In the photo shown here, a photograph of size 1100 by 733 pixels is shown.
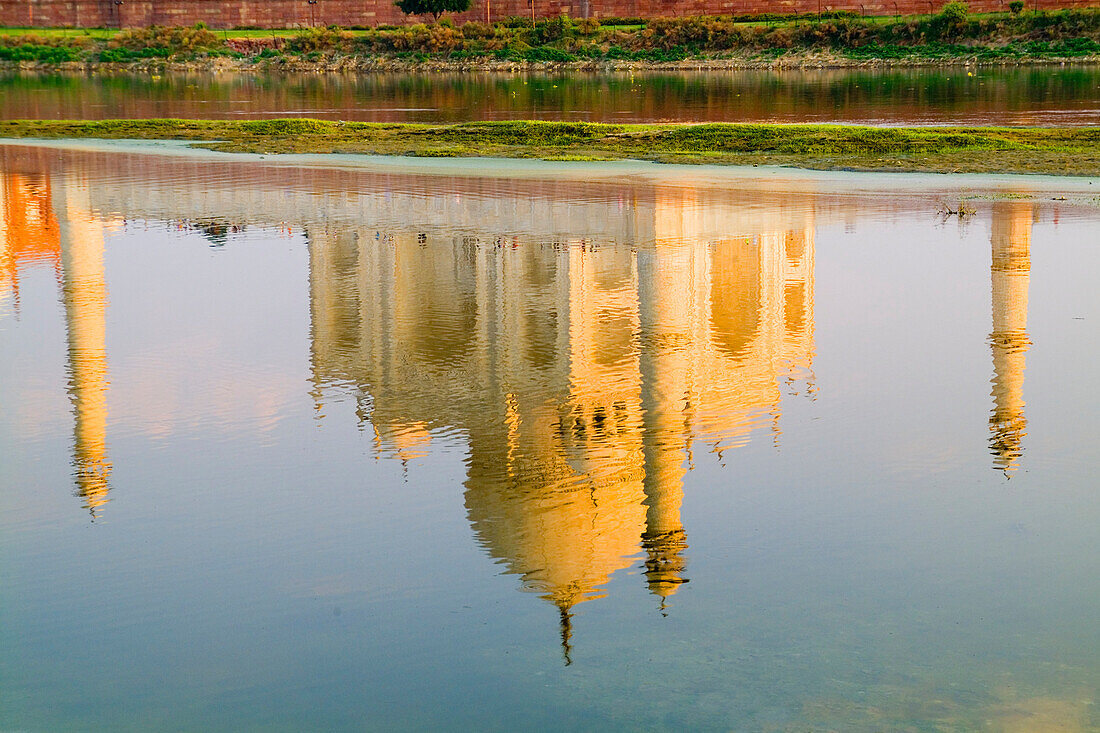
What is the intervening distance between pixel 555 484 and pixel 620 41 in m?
79.5

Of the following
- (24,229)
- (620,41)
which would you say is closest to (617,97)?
(24,229)

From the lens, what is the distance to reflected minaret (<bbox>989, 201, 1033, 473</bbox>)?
7727mm

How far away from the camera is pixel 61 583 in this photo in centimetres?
578

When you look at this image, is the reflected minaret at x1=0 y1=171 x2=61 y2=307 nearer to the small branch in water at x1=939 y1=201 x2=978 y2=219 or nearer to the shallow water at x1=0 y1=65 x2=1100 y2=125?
the small branch in water at x1=939 y1=201 x2=978 y2=219

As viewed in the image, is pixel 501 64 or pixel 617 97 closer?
pixel 617 97

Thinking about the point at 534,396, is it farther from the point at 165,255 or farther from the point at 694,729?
the point at 165,255

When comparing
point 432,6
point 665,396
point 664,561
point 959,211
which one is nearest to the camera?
point 664,561

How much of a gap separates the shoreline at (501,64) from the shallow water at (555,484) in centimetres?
5847

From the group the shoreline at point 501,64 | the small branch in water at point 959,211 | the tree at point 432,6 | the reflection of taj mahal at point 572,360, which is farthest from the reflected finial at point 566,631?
the tree at point 432,6

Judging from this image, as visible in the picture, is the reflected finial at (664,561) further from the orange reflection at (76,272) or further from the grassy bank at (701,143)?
the grassy bank at (701,143)

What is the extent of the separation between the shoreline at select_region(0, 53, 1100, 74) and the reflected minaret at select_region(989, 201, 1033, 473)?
54197mm

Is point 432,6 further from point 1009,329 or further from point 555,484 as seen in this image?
point 555,484

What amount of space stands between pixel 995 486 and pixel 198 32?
306 feet

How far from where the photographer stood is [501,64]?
81438 mm
